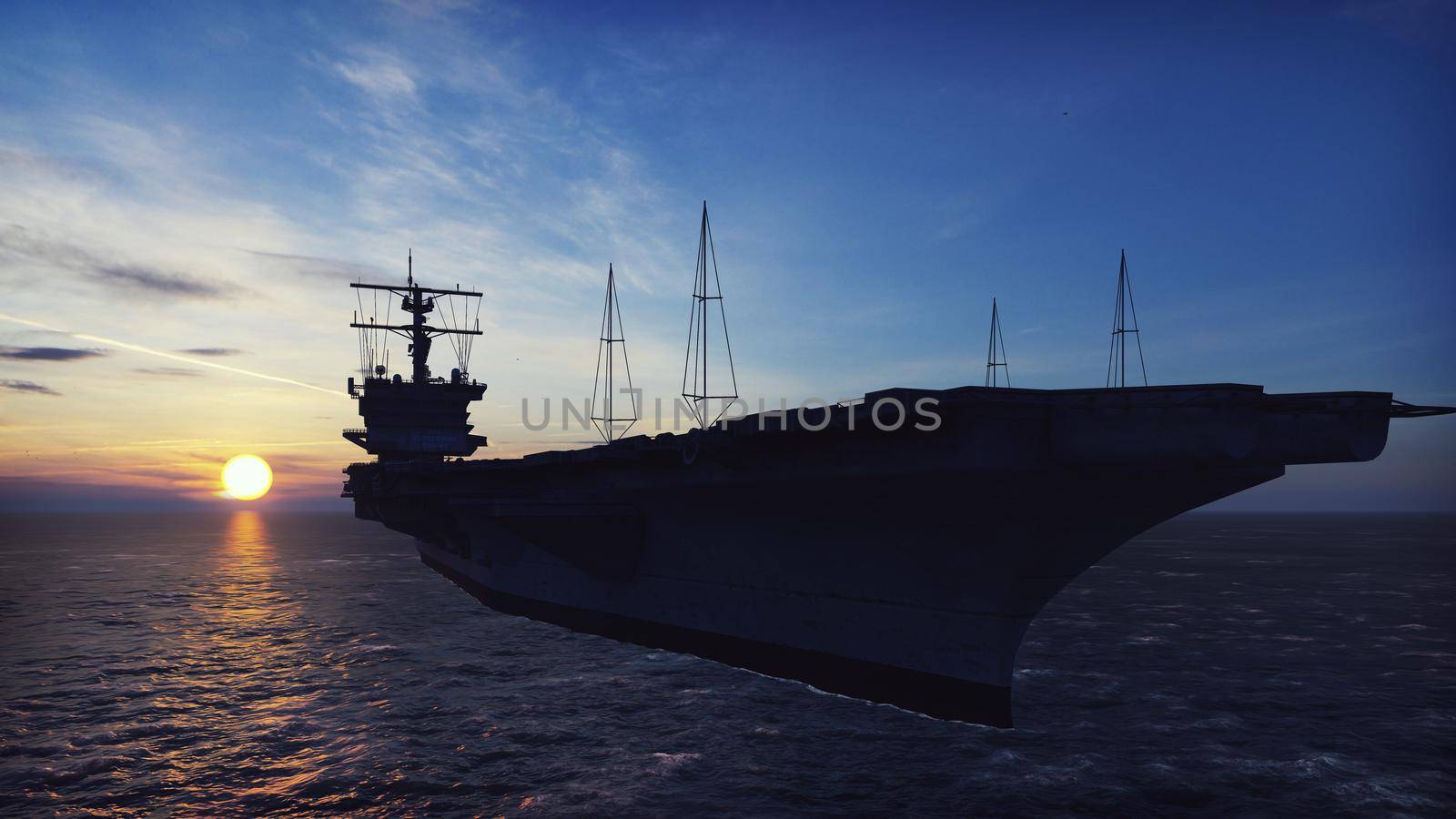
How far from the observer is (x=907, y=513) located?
40.8 feet

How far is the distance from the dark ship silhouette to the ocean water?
3.36 ft

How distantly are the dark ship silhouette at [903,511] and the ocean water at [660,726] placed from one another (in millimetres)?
1023

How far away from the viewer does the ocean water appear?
10062 mm

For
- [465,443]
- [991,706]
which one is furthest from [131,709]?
[465,443]

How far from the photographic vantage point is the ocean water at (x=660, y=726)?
10.1 meters

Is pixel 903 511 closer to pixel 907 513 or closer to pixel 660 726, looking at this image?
pixel 907 513

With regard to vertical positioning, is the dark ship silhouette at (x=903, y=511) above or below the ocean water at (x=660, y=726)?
above

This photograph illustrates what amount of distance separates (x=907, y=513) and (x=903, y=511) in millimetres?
84

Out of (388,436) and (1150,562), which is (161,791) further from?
(1150,562)

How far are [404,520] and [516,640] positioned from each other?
12.8 meters

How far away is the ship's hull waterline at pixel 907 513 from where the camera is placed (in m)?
10.6

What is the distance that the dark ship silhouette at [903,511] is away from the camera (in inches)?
418

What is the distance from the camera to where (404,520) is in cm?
3145

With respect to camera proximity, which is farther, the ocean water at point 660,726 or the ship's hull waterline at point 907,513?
the ship's hull waterline at point 907,513
